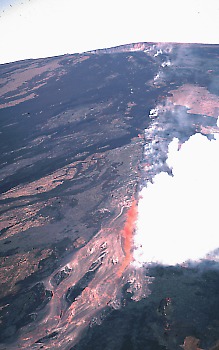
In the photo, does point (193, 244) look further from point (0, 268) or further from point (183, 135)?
point (183, 135)

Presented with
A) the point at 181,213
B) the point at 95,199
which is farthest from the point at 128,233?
the point at 95,199

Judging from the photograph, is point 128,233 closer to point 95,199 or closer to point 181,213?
point 181,213

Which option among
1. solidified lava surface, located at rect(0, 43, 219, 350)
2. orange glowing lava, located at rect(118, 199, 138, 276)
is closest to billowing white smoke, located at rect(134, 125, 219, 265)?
orange glowing lava, located at rect(118, 199, 138, 276)

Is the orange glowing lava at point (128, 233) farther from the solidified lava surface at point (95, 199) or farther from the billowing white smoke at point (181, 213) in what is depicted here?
the billowing white smoke at point (181, 213)

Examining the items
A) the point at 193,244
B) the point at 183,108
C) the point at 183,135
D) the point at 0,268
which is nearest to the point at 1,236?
the point at 0,268

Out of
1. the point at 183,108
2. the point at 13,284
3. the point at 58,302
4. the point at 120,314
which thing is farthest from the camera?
the point at 183,108

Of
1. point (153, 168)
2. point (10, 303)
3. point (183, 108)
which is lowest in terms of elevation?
point (10, 303)
